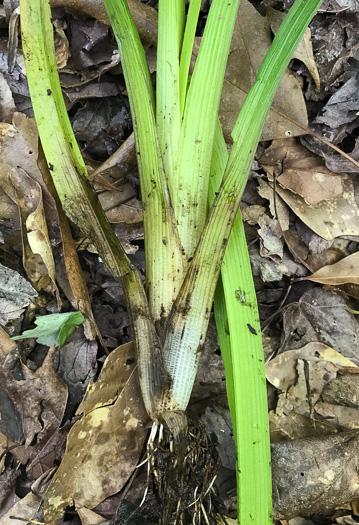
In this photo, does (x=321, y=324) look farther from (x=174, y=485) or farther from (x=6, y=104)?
(x=6, y=104)

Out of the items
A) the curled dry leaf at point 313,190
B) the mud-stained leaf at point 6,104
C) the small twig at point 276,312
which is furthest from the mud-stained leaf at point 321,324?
the mud-stained leaf at point 6,104

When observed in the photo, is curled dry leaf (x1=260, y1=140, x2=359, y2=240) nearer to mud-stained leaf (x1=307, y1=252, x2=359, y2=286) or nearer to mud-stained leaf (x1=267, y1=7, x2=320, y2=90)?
mud-stained leaf (x1=307, y1=252, x2=359, y2=286)

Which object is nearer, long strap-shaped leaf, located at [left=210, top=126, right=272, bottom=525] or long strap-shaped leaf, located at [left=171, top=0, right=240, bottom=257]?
long strap-shaped leaf, located at [left=210, top=126, right=272, bottom=525]

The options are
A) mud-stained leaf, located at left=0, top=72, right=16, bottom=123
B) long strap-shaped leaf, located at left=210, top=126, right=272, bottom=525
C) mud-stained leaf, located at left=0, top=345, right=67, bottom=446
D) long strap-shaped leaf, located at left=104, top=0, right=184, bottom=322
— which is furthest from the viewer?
mud-stained leaf, located at left=0, top=72, right=16, bottom=123

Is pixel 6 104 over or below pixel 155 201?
over

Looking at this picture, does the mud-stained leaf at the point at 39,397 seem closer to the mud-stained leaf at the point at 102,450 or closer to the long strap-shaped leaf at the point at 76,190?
the mud-stained leaf at the point at 102,450

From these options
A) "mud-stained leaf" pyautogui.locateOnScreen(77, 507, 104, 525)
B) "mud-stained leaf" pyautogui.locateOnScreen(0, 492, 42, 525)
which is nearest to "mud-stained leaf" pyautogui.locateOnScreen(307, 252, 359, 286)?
"mud-stained leaf" pyautogui.locateOnScreen(77, 507, 104, 525)

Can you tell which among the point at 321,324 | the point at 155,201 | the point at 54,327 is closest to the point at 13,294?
the point at 54,327
